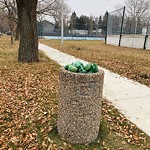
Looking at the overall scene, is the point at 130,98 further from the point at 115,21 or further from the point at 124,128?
the point at 115,21

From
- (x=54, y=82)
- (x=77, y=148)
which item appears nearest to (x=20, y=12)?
(x=54, y=82)

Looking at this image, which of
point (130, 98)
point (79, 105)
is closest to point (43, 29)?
point (130, 98)

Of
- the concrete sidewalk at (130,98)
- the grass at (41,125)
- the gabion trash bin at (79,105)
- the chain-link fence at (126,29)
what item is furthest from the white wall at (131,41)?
the gabion trash bin at (79,105)

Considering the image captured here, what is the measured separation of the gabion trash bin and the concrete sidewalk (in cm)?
117

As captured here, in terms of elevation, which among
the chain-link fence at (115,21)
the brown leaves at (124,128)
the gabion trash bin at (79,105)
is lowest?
the brown leaves at (124,128)

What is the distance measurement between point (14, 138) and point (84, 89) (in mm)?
1454

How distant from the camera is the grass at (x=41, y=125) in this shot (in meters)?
3.12

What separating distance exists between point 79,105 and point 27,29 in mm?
6706

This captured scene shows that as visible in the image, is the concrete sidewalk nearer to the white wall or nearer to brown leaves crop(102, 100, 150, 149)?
brown leaves crop(102, 100, 150, 149)

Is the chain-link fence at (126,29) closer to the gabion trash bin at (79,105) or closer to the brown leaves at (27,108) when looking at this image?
the brown leaves at (27,108)

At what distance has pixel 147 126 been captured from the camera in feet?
12.2

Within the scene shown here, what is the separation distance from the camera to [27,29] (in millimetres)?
8781

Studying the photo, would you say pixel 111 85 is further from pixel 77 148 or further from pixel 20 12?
pixel 20 12

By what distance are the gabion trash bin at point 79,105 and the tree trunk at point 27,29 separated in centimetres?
632
